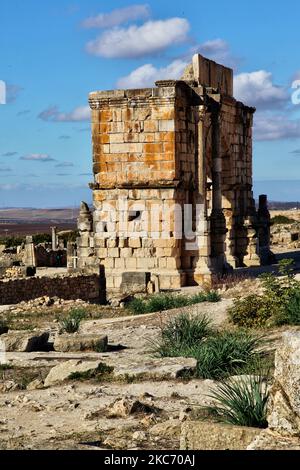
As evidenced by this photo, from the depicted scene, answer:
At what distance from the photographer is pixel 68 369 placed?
882 centimetres

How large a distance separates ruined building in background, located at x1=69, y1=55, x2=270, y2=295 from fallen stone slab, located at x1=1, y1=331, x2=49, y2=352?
9.22 m

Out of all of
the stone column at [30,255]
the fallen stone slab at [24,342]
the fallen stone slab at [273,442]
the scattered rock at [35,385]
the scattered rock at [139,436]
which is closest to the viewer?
the fallen stone slab at [273,442]

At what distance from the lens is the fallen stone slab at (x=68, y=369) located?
28.4 ft

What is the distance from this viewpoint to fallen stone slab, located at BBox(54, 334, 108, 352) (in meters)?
10.6

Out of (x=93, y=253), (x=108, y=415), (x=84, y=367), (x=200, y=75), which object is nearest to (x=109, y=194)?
(x=93, y=253)

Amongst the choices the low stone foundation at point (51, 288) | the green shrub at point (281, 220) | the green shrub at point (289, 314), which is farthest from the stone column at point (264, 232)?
the green shrub at point (281, 220)

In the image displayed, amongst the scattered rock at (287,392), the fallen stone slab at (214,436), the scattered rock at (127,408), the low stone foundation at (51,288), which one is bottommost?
the low stone foundation at (51,288)

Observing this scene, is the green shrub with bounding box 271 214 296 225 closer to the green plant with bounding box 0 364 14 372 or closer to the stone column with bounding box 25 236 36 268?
the stone column with bounding box 25 236 36 268

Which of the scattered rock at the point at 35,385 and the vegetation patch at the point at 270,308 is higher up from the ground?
the vegetation patch at the point at 270,308

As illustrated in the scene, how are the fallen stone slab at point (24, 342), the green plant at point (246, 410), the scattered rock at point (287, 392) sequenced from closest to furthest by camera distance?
the scattered rock at point (287, 392)
the green plant at point (246, 410)
the fallen stone slab at point (24, 342)

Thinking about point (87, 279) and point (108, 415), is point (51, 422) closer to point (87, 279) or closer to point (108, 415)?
point (108, 415)

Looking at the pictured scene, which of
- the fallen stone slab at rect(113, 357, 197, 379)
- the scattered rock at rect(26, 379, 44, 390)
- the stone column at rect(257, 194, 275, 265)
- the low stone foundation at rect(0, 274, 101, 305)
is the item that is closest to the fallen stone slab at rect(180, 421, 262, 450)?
the fallen stone slab at rect(113, 357, 197, 379)

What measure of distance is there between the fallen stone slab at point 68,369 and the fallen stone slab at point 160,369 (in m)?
0.24

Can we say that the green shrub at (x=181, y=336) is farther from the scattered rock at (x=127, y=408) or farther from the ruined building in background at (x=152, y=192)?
the ruined building in background at (x=152, y=192)
